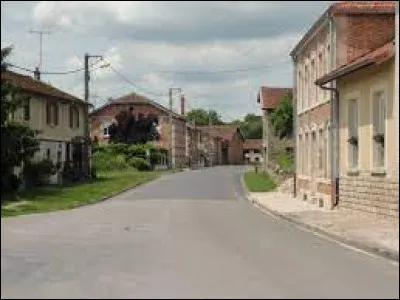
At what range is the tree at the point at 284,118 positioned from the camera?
74750 millimetres

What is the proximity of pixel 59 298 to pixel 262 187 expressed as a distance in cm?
4242

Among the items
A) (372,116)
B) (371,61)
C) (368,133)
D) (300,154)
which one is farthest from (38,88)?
(371,61)

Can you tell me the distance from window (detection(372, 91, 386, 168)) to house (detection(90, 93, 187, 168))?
8290cm

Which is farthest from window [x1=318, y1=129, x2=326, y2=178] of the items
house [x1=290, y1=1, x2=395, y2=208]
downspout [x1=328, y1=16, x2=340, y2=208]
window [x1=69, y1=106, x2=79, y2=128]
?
window [x1=69, y1=106, x2=79, y2=128]

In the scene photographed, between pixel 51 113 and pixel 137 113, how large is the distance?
181 ft

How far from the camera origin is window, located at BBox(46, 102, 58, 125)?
5581 centimetres

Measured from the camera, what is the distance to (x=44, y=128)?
5497 centimetres

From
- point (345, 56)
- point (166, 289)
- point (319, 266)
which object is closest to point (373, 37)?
point (345, 56)

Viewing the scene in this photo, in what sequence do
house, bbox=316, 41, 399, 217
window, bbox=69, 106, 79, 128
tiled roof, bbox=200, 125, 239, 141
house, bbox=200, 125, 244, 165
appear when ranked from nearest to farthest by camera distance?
house, bbox=316, 41, 399, 217 < window, bbox=69, 106, 79, 128 < house, bbox=200, 125, 244, 165 < tiled roof, bbox=200, 125, 239, 141

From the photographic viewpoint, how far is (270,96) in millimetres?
91688

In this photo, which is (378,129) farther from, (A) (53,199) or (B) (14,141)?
(A) (53,199)

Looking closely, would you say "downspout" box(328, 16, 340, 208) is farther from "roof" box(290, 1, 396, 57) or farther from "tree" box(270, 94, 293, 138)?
"tree" box(270, 94, 293, 138)

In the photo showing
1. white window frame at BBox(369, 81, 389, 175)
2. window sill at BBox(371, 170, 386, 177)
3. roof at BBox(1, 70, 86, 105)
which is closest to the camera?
white window frame at BBox(369, 81, 389, 175)

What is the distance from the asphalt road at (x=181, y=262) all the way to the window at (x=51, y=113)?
98.4 ft
